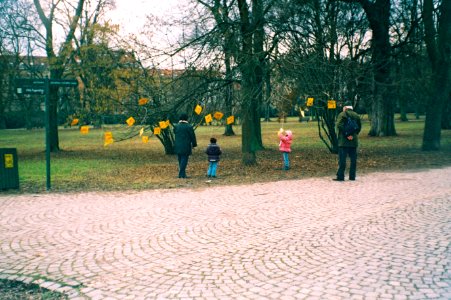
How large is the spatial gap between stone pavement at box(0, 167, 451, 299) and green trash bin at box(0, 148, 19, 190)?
1.36 m

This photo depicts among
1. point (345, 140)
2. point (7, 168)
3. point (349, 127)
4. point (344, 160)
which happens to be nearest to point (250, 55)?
point (349, 127)

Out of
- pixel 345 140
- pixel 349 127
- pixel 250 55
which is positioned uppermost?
pixel 250 55

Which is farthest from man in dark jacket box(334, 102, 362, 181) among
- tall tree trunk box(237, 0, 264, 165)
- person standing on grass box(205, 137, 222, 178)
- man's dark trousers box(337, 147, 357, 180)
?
person standing on grass box(205, 137, 222, 178)

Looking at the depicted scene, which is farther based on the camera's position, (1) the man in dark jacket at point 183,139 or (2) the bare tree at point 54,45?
(2) the bare tree at point 54,45

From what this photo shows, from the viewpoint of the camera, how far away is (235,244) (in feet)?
19.4

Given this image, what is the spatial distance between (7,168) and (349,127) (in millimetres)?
8782

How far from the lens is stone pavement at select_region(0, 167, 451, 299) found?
443cm

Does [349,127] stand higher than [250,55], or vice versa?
[250,55]

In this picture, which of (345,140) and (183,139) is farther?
(183,139)

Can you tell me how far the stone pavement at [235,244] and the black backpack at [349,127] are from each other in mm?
1829

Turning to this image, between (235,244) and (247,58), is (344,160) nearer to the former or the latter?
(247,58)

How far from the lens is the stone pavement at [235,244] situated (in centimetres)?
443

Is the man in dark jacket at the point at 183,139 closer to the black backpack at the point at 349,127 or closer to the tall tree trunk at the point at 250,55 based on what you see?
the tall tree trunk at the point at 250,55

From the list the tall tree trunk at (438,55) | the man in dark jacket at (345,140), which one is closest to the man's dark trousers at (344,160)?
the man in dark jacket at (345,140)
